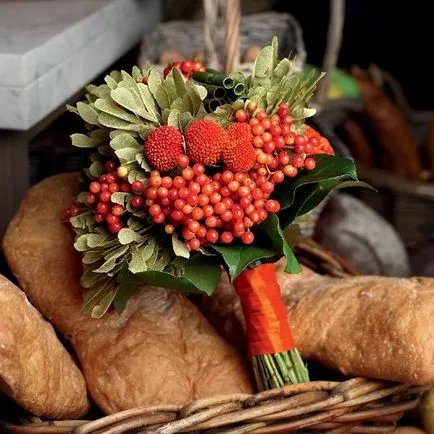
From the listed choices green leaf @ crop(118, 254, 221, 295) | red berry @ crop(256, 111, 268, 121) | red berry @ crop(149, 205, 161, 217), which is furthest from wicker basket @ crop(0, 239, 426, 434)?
red berry @ crop(256, 111, 268, 121)

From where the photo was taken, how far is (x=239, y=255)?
1136 millimetres

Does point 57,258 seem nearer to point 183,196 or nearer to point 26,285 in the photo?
point 26,285

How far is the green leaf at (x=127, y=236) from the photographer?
1.13 m

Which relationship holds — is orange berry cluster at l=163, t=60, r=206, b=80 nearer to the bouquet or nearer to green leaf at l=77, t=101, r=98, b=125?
the bouquet

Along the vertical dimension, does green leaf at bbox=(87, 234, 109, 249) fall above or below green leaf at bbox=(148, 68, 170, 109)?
below

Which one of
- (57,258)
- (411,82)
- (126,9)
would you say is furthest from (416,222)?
(57,258)

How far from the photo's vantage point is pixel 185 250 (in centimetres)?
113

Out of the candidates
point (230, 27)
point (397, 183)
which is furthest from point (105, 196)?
point (397, 183)

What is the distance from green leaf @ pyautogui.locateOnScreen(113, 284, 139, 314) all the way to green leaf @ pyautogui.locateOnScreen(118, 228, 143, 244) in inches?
Answer: 3.7

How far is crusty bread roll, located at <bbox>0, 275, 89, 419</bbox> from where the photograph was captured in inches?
42.6

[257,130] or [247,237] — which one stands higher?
[257,130]

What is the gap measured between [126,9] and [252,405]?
3.86 ft

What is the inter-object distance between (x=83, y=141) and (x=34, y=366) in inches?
11.9

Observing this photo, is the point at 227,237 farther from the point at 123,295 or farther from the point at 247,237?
the point at 123,295
